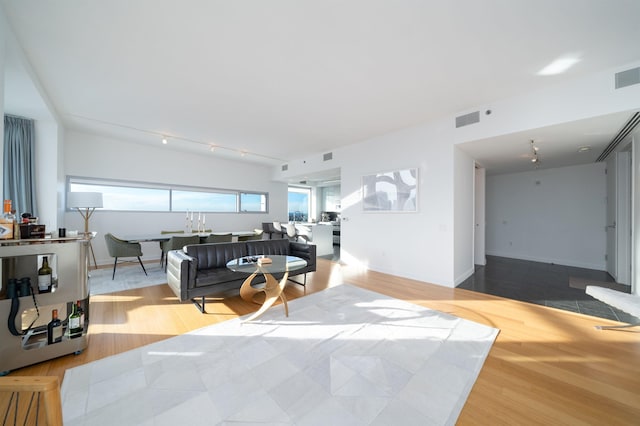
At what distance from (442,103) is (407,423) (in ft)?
12.8

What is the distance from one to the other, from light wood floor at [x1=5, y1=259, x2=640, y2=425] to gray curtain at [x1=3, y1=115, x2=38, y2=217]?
221 cm

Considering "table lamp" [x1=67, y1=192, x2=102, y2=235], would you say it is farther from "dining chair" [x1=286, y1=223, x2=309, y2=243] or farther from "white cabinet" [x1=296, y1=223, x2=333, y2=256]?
"white cabinet" [x1=296, y1=223, x2=333, y2=256]

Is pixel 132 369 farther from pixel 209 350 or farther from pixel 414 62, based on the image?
pixel 414 62

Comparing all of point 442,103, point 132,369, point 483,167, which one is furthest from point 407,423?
point 483,167

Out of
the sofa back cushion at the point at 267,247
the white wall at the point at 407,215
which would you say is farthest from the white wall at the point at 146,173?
the white wall at the point at 407,215

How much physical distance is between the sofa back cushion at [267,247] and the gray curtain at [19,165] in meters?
3.66

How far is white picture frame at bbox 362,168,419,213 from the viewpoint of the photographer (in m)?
4.68

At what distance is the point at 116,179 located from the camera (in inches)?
227

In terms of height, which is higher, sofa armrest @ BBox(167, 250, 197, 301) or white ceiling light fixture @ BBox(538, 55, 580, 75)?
white ceiling light fixture @ BBox(538, 55, 580, 75)

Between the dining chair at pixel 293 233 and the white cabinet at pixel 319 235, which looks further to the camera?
the dining chair at pixel 293 233

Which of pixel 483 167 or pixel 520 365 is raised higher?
pixel 483 167

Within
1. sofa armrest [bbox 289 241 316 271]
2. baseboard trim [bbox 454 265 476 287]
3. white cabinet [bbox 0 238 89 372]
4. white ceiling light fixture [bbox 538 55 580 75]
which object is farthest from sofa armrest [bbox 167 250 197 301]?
white ceiling light fixture [bbox 538 55 580 75]

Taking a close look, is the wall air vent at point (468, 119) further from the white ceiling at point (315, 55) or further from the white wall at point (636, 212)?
the white wall at point (636, 212)

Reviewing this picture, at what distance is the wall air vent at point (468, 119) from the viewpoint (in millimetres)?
3857
